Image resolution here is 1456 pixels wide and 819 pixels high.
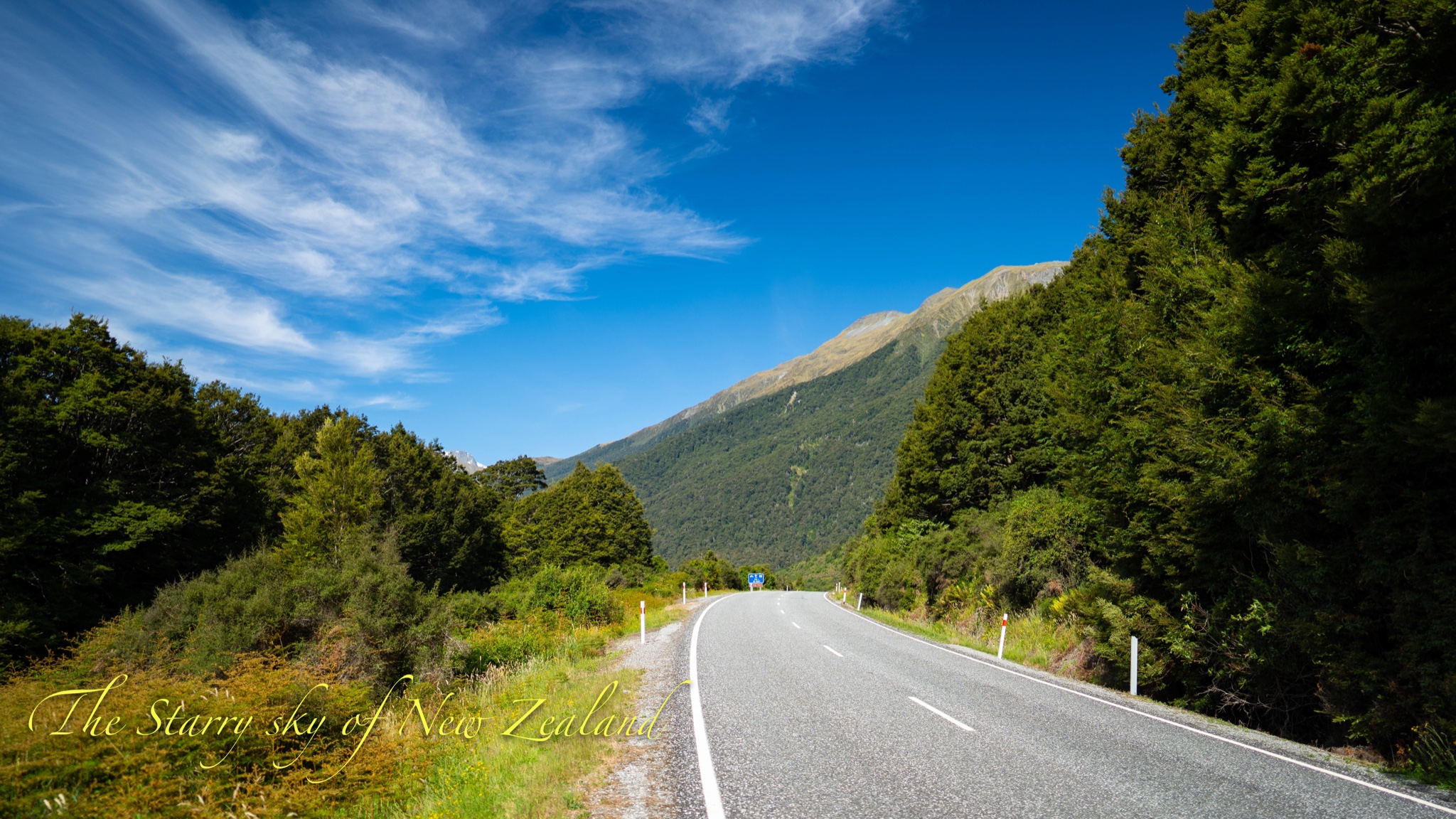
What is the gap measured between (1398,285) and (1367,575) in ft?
10.3

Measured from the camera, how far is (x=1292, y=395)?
7.85 meters

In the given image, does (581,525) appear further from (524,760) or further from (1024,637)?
(524,760)

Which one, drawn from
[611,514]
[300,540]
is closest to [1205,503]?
[300,540]

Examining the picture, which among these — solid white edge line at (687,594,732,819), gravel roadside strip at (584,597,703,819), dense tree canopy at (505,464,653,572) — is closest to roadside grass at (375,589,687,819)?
gravel roadside strip at (584,597,703,819)

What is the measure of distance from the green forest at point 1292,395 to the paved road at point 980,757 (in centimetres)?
129

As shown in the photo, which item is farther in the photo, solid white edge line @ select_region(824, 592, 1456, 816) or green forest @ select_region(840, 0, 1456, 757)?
green forest @ select_region(840, 0, 1456, 757)

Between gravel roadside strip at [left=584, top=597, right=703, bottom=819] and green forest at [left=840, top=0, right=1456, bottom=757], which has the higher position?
green forest at [left=840, top=0, right=1456, bottom=757]

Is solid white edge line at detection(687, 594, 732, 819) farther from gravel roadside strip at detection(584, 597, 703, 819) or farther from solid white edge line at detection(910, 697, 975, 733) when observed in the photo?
solid white edge line at detection(910, 697, 975, 733)

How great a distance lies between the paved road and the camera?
463cm

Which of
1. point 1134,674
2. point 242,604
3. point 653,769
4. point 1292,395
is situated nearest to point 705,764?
point 653,769

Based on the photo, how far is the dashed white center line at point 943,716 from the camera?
7.01m

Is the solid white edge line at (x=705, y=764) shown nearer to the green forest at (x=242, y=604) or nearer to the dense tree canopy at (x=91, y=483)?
the green forest at (x=242, y=604)

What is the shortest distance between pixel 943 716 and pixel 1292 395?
20.4ft

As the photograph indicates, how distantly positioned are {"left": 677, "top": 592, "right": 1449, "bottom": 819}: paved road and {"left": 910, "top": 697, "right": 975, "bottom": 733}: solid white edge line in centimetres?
4
